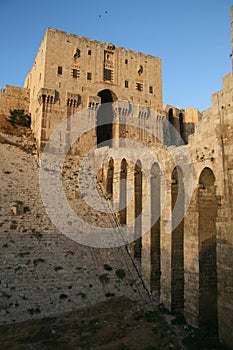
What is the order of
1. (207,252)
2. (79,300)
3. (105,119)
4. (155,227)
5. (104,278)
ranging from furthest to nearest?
(105,119), (155,227), (104,278), (79,300), (207,252)

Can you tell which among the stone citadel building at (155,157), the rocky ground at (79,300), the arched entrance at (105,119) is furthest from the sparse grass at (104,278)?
the arched entrance at (105,119)

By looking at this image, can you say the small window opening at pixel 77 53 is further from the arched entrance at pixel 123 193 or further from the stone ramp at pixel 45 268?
the stone ramp at pixel 45 268

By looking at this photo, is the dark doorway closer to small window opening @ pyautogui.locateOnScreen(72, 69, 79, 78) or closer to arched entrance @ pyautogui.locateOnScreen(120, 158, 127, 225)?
arched entrance @ pyautogui.locateOnScreen(120, 158, 127, 225)

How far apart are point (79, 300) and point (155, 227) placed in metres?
5.87

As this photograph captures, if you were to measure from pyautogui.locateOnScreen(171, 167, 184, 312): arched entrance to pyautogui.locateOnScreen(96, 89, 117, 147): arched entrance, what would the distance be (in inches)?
648

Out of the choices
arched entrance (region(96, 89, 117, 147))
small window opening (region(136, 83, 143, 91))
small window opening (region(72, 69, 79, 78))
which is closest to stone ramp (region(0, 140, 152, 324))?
arched entrance (region(96, 89, 117, 147))

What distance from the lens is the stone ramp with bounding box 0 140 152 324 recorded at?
503 inches

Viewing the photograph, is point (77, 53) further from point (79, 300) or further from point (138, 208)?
point (79, 300)

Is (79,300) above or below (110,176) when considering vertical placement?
below

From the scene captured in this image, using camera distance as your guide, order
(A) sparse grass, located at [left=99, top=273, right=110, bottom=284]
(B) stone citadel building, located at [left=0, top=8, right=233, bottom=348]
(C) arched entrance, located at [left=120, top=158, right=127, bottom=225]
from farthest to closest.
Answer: (C) arched entrance, located at [left=120, top=158, right=127, bottom=225] < (A) sparse grass, located at [left=99, top=273, right=110, bottom=284] < (B) stone citadel building, located at [left=0, top=8, right=233, bottom=348]

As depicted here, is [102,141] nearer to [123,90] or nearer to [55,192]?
[123,90]

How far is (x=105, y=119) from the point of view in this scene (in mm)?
31281

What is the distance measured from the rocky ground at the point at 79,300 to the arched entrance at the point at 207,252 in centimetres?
92

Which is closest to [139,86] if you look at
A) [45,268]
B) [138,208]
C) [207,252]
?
[138,208]
